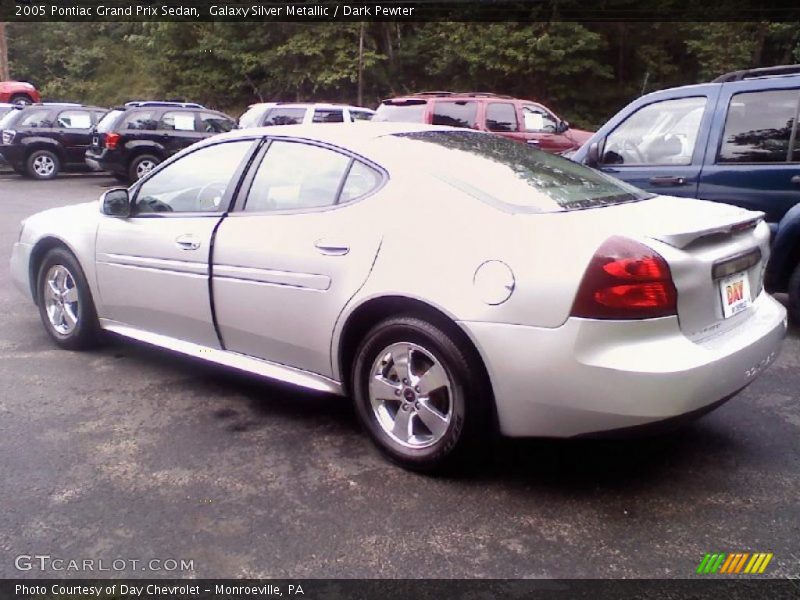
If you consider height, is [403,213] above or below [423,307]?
above

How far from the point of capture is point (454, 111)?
1281cm

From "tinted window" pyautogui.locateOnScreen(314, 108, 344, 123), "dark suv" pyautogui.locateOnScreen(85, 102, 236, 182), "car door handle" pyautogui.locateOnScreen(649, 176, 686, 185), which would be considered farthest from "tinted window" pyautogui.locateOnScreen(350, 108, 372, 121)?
"car door handle" pyautogui.locateOnScreen(649, 176, 686, 185)

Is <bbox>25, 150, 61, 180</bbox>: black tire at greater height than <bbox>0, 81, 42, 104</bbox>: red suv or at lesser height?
lesser

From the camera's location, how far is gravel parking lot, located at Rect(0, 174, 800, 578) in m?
2.64

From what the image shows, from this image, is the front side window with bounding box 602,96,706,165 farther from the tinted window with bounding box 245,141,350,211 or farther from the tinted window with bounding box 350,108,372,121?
the tinted window with bounding box 350,108,372,121

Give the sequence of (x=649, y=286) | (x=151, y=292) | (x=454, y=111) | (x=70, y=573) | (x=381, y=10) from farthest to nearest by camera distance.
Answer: (x=381, y=10) → (x=454, y=111) → (x=151, y=292) → (x=649, y=286) → (x=70, y=573)

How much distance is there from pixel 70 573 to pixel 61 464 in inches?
34.3

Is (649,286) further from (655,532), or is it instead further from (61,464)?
(61,464)

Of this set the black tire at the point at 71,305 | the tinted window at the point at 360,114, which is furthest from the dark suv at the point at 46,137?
the black tire at the point at 71,305

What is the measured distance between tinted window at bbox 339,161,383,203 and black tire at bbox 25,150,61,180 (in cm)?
1583

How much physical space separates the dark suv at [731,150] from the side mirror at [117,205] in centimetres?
347

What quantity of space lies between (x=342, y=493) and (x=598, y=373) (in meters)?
1.16

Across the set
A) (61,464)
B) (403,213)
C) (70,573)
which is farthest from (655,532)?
(61,464)

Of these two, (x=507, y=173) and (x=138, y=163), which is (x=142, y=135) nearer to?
(x=138, y=163)
